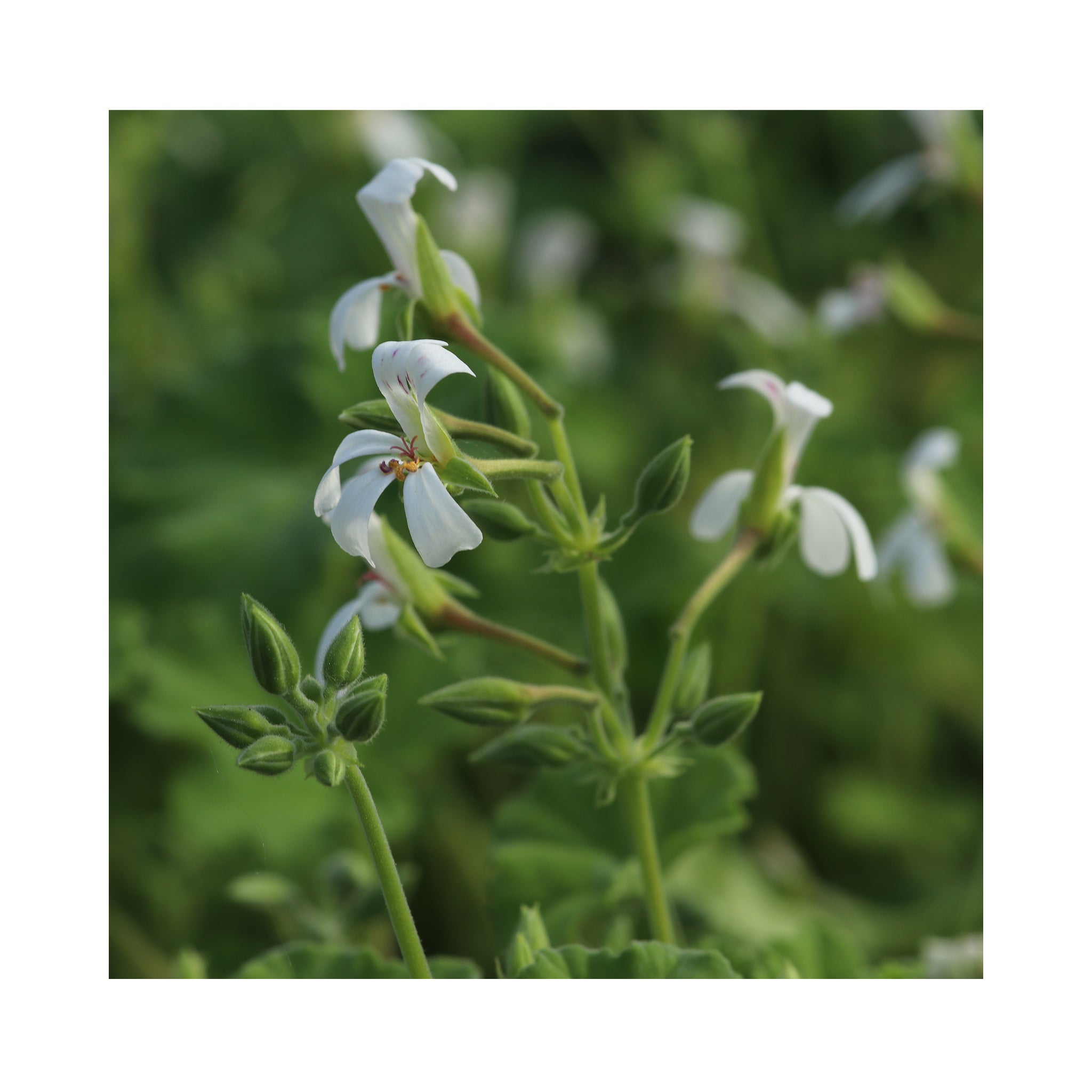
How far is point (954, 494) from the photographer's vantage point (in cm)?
224

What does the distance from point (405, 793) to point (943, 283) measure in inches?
70.6

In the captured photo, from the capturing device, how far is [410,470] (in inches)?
37.7

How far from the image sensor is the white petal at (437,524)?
89 centimetres

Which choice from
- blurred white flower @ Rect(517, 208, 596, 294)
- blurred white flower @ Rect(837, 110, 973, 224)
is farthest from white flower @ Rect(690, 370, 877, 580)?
blurred white flower @ Rect(517, 208, 596, 294)

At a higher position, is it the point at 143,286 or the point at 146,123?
the point at 146,123

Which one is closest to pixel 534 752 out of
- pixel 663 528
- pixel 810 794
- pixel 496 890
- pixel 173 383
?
pixel 496 890

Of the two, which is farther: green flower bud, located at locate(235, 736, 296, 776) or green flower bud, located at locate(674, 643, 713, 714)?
green flower bud, located at locate(674, 643, 713, 714)

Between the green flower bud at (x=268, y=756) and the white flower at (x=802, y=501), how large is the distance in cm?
54

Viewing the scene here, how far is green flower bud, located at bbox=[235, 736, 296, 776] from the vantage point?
896 millimetres

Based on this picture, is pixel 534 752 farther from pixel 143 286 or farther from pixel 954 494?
pixel 143 286

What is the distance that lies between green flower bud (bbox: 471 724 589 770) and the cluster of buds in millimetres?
186

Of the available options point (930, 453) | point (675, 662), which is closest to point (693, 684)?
point (675, 662)

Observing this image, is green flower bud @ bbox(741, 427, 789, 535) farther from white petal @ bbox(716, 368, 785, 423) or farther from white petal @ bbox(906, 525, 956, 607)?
white petal @ bbox(906, 525, 956, 607)

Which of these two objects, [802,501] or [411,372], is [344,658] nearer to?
[411,372]
